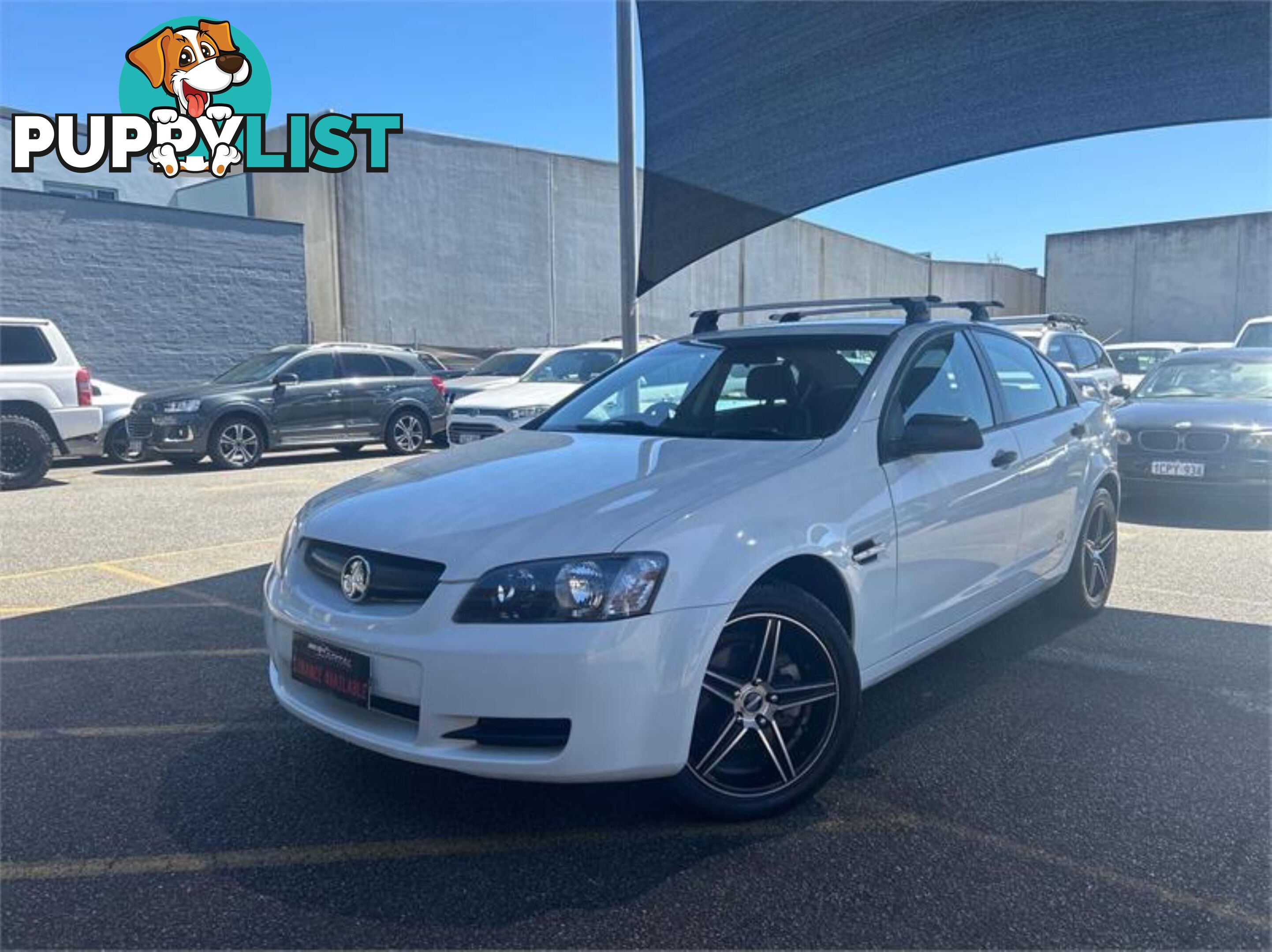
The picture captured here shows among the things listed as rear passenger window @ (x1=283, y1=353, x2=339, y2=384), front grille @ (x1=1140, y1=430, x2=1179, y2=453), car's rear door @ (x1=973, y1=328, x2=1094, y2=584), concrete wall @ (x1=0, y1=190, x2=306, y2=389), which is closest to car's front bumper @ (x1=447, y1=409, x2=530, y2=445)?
rear passenger window @ (x1=283, y1=353, x2=339, y2=384)

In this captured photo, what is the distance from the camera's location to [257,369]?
1374cm

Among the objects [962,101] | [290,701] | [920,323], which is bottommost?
[290,701]

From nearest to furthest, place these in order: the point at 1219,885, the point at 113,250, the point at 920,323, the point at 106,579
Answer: the point at 1219,885
the point at 920,323
the point at 106,579
the point at 113,250

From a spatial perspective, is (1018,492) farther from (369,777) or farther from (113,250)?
(113,250)

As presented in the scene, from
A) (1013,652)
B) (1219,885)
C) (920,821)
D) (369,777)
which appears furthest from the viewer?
Answer: (1013,652)

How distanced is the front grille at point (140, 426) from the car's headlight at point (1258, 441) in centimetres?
1186

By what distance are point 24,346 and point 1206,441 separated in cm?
1193

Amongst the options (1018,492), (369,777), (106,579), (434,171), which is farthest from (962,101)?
(434,171)

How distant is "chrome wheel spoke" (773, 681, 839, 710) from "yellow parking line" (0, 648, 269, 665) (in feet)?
9.09

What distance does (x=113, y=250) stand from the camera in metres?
18.5

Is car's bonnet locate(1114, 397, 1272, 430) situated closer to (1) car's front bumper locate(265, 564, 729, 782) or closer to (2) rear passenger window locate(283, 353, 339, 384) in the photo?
(1) car's front bumper locate(265, 564, 729, 782)

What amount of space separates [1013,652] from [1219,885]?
2090 millimetres

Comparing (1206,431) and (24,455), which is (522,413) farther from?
(1206,431)

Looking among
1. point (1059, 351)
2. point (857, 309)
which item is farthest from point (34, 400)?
point (1059, 351)
